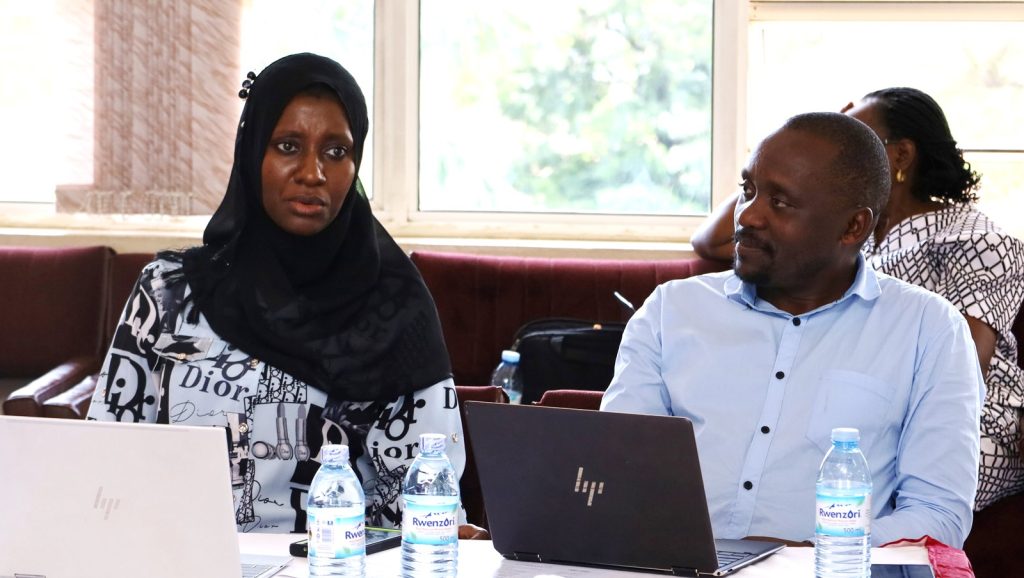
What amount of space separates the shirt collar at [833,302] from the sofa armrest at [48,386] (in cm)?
200

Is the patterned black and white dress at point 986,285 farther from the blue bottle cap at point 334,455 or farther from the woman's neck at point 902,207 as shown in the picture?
the blue bottle cap at point 334,455

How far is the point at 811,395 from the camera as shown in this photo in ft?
5.93

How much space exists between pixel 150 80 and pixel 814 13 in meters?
2.26

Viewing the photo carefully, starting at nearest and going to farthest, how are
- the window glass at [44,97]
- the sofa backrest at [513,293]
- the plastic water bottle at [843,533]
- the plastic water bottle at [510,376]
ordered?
the plastic water bottle at [843,533] → the plastic water bottle at [510,376] → the sofa backrest at [513,293] → the window glass at [44,97]

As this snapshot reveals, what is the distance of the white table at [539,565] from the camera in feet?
4.40

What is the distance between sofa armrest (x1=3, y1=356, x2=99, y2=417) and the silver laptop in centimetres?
200

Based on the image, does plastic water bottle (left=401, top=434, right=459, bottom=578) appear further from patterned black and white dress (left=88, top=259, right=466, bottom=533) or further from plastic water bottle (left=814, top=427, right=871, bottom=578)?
patterned black and white dress (left=88, top=259, right=466, bottom=533)

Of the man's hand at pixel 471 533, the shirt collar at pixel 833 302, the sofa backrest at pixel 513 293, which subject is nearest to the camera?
the man's hand at pixel 471 533

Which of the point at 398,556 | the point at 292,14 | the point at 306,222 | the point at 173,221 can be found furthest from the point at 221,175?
the point at 398,556

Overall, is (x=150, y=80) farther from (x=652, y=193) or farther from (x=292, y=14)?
(x=652, y=193)

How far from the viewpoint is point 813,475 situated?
1.78m

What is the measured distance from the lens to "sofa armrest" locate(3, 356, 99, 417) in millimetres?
3102

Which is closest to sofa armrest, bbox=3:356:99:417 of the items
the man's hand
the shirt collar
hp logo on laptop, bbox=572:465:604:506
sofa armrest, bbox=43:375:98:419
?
sofa armrest, bbox=43:375:98:419

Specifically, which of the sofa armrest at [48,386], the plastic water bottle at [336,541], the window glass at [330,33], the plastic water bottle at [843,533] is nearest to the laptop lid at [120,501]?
the plastic water bottle at [336,541]
